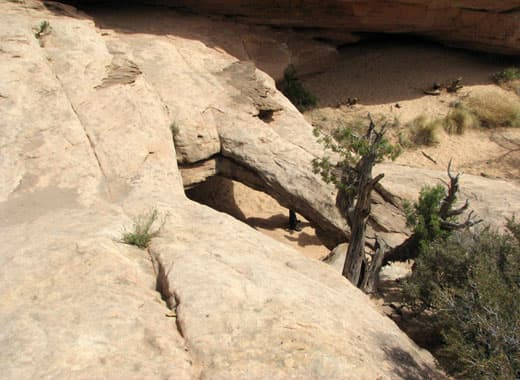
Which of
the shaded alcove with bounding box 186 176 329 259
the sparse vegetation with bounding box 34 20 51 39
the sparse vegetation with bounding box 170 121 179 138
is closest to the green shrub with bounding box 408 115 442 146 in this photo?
the shaded alcove with bounding box 186 176 329 259

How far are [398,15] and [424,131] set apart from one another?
9.81 ft

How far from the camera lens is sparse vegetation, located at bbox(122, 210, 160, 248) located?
178 inches

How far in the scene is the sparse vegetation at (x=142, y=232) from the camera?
452cm

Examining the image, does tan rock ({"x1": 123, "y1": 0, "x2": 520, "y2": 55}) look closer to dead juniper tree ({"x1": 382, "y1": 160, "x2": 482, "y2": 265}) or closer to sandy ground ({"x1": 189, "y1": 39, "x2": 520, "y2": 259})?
sandy ground ({"x1": 189, "y1": 39, "x2": 520, "y2": 259})

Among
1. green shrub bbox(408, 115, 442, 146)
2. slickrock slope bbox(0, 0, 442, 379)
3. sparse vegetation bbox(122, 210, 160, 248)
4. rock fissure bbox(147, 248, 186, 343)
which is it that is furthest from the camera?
green shrub bbox(408, 115, 442, 146)

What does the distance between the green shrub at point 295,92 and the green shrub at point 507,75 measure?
4837mm

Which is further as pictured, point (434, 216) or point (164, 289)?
point (434, 216)

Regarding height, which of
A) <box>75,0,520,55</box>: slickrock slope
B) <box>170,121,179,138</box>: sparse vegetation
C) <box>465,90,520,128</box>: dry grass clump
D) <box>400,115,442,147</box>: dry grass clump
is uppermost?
<box>75,0,520,55</box>: slickrock slope

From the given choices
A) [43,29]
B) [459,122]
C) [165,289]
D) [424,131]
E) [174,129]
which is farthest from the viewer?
[459,122]

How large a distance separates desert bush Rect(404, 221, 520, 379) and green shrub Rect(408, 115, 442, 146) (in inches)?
209

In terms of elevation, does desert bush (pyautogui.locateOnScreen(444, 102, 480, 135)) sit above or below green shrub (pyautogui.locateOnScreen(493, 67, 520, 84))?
below

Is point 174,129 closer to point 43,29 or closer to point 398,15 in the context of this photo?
point 43,29

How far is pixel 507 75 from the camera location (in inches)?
489

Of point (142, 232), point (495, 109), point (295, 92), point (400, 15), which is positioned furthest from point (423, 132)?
point (142, 232)
